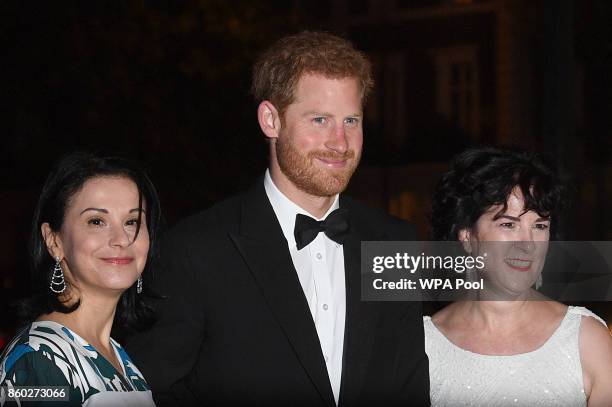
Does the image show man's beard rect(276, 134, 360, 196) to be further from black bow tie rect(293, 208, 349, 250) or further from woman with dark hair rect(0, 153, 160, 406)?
woman with dark hair rect(0, 153, 160, 406)

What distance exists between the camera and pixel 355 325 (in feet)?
11.8

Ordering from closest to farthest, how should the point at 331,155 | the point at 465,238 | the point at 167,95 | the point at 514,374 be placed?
the point at 331,155 < the point at 514,374 < the point at 465,238 < the point at 167,95

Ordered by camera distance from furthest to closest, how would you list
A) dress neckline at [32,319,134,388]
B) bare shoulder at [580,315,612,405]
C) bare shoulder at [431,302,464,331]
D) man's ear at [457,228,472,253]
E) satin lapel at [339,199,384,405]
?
bare shoulder at [431,302,464,331] < man's ear at [457,228,472,253] < bare shoulder at [580,315,612,405] < satin lapel at [339,199,384,405] < dress neckline at [32,319,134,388]

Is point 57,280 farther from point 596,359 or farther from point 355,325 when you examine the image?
point 596,359

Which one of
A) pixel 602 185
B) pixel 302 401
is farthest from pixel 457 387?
pixel 602 185

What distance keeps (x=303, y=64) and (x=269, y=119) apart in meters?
0.28

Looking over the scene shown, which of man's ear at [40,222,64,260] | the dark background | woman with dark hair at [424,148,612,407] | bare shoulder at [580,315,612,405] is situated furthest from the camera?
the dark background

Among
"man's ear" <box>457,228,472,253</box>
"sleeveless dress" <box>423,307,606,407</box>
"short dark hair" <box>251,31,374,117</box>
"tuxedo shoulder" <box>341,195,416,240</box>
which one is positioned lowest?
"sleeveless dress" <box>423,307,606,407</box>

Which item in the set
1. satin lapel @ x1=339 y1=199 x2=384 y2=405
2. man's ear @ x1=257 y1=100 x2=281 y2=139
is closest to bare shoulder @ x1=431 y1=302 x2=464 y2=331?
satin lapel @ x1=339 y1=199 x2=384 y2=405

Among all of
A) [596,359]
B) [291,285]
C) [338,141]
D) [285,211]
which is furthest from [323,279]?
[596,359]

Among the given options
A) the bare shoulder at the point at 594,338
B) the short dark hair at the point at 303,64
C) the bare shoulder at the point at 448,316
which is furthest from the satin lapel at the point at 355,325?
the bare shoulder at the point at 594,338

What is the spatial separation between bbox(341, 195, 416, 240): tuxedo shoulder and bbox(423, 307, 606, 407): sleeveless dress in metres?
0.61

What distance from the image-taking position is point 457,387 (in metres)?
4.17

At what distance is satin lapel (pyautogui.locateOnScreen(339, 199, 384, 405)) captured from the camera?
3523 mm
